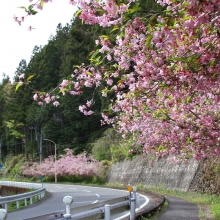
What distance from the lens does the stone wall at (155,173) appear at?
2398 cm

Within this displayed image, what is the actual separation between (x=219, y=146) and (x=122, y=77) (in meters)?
4.13

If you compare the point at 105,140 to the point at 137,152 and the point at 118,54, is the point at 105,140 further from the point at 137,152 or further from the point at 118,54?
the point at 118,54

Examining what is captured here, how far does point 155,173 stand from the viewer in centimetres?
2873

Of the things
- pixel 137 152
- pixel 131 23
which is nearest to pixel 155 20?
pixel 131 23

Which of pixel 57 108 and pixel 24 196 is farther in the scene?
pixel 57 108

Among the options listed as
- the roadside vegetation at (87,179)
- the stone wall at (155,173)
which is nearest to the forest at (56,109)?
the roadside vegetation at (87,179)

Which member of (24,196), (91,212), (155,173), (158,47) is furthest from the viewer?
(155,173)

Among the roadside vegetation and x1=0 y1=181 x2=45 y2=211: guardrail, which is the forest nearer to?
the roadside vegetation

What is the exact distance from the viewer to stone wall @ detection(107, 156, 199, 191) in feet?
78.7

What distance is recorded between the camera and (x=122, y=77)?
723 centimetres

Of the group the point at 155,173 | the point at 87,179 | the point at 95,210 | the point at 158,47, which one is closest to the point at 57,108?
the point at 87,179

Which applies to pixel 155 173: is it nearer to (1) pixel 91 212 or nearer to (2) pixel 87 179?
(2) pixel 87 179

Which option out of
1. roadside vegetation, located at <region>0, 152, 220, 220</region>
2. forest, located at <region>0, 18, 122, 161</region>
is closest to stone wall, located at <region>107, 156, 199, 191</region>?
roadside vegetation, located at <region>0, 152, 220, 220</region>

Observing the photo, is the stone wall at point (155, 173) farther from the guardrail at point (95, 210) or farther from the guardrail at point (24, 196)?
the guardrail at point (95, 210)
